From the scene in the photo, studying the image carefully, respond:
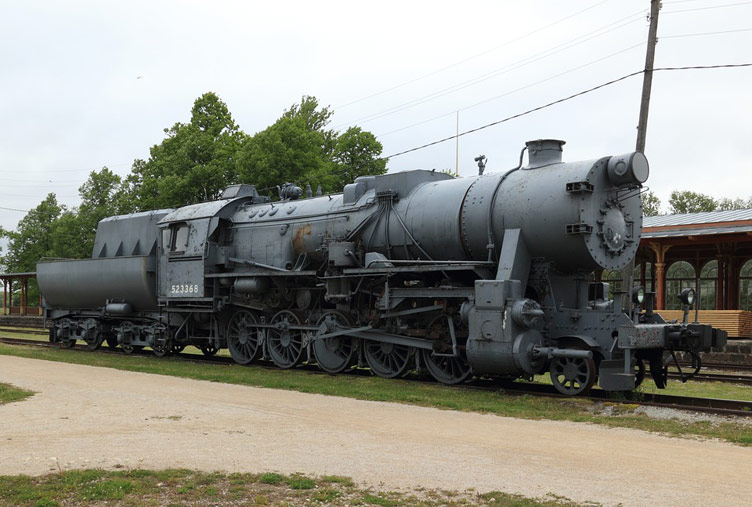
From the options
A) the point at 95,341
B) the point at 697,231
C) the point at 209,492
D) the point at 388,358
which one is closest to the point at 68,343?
the point at 95,341

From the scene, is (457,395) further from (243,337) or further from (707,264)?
(707,264)

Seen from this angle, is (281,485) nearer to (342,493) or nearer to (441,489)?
(342,493)

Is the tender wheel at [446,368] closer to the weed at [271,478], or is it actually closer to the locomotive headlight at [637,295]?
the locomotive headlight at [637,295]

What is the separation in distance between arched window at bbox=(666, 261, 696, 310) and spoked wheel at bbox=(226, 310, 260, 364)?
17140 millimetres

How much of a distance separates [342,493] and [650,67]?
16.2 metres

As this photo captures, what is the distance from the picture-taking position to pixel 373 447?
8.72 meters

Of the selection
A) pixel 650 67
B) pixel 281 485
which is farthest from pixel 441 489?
pixel 650 67

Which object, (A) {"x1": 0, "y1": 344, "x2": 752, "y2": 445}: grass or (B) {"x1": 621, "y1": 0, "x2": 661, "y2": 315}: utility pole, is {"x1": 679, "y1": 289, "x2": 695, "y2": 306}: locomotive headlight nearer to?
(A) {"x1": 0, "y1": 344, "x2": 752, "y2": 445}: grass

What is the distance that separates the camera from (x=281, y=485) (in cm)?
697

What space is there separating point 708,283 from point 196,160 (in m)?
27.2

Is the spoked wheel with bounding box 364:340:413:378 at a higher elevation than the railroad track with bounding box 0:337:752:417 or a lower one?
higher

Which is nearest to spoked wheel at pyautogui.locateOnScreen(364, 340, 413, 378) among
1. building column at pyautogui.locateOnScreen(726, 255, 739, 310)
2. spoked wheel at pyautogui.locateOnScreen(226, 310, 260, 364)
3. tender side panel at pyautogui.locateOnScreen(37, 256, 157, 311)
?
spoked wheel at pyautogui.locateOnScreen(226, 310, 260, 364)

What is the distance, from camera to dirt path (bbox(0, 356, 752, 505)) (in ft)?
23.3

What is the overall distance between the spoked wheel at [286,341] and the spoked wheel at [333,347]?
86 cm
